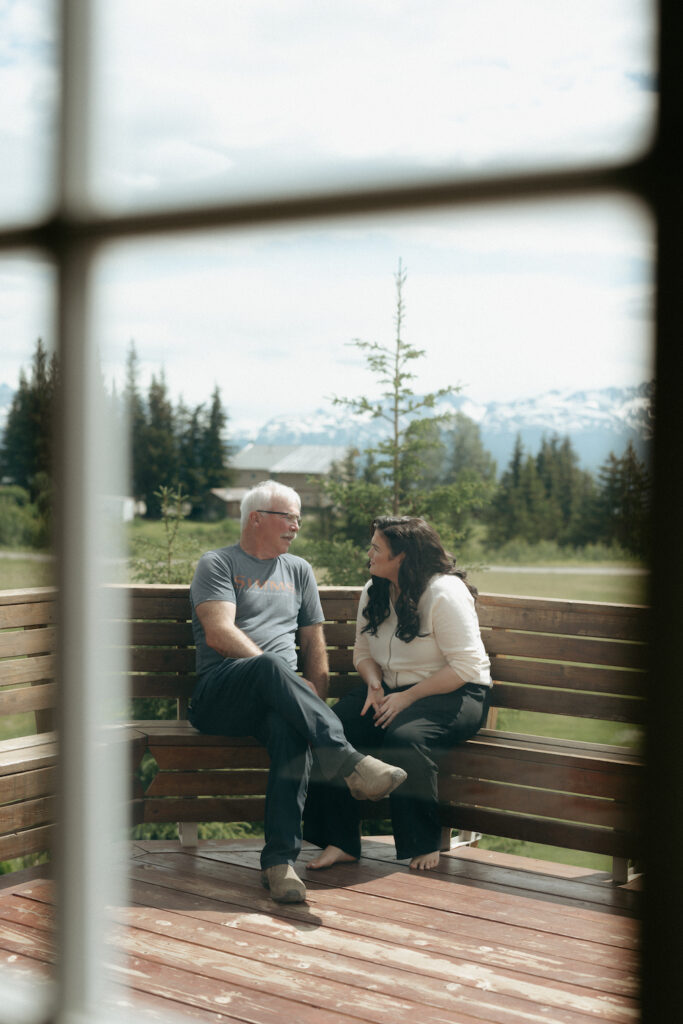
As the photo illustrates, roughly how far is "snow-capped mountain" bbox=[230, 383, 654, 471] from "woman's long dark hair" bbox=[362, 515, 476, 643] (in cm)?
46

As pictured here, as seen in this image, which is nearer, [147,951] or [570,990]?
[570,990]

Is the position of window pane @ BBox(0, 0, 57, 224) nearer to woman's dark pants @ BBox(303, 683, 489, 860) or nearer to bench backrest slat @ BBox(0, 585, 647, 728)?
bench backrest slat @ BBox(0, 585, 647, 728)

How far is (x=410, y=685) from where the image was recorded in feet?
8.05

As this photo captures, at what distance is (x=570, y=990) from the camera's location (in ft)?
5.42

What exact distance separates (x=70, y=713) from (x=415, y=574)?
5.25ft

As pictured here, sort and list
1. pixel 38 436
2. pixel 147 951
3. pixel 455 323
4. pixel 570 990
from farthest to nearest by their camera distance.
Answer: pixel 455 323 < pixel 147 951 < pixel 570 990 < pixel 38 436

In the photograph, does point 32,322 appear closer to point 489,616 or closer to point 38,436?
point 38,436

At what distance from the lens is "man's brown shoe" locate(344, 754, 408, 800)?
213 centimetres

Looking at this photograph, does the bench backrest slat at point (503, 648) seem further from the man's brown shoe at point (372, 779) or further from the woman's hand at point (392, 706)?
the man's brown shoe at point (372, 779)

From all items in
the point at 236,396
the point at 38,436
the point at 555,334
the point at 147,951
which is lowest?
the point at 147,951

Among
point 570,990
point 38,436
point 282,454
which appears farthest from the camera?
point 282,454

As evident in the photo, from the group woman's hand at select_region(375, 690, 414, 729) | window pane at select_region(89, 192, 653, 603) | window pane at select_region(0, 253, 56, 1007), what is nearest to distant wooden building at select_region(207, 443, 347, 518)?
window pane at select_region(89, 192, 653, 603)

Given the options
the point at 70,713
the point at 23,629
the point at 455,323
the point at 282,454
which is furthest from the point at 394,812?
the point at 455,323

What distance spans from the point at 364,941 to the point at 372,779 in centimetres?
37
